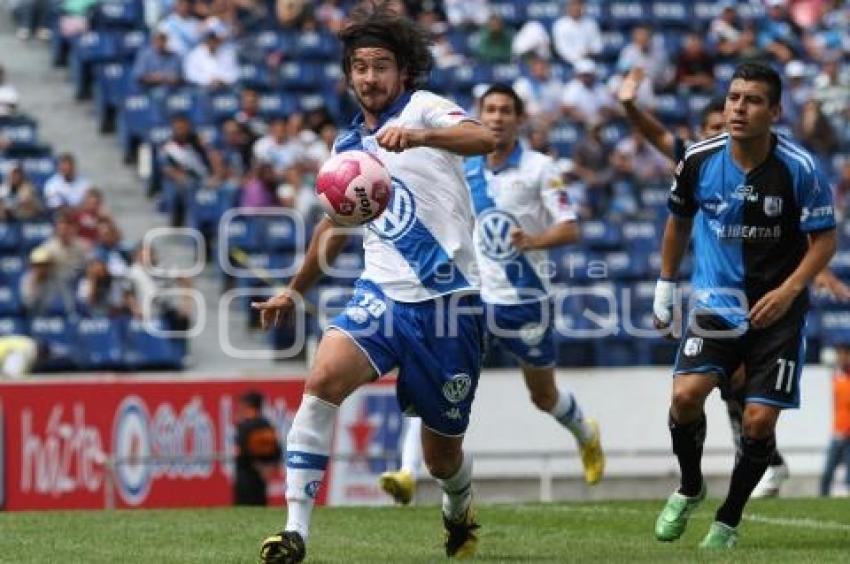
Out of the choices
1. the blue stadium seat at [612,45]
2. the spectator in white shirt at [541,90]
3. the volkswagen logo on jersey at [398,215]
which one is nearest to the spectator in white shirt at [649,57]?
the blue stadium seat at [612,45]

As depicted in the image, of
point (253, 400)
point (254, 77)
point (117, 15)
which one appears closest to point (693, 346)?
point (253, 400)

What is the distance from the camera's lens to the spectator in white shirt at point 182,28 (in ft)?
84.6

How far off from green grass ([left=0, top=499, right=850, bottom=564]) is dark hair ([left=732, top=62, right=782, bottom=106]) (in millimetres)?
Answer: 2232

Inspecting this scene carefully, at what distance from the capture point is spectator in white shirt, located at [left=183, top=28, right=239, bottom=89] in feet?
83.7

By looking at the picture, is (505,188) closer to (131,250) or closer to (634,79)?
(634,79)

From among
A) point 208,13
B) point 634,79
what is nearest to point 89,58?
point 208,13

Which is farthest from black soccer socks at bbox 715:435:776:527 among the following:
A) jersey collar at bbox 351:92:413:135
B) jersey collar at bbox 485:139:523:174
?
jersey collar at bbox 485:139:523:174

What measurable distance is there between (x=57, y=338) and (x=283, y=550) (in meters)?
11.9

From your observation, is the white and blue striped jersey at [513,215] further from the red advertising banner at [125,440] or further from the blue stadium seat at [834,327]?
the blue stadium seat at [834,327]

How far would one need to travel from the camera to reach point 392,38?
10141mm

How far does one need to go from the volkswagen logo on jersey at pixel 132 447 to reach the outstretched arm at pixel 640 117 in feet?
25.9

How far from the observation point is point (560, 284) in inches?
894

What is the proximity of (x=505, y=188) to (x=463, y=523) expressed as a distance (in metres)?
4.94

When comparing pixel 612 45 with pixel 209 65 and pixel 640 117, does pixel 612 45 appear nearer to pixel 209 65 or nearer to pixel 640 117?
pixel 209 65
